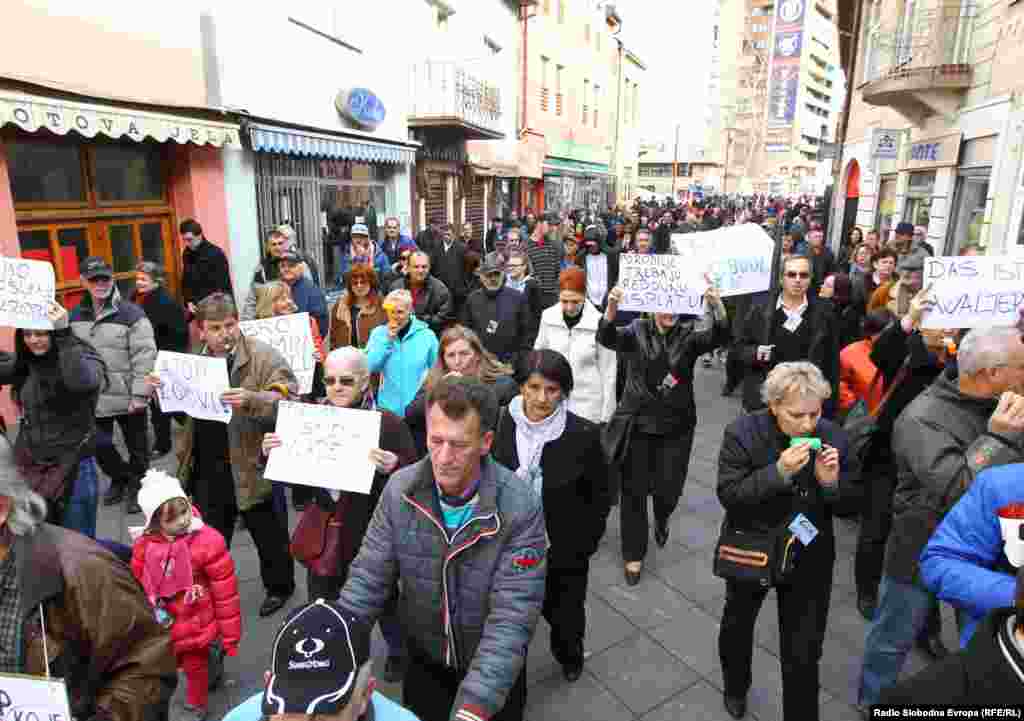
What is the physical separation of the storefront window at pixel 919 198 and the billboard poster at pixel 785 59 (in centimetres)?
2126

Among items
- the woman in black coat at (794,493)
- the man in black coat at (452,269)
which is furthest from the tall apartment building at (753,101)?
the woman in black coat at (794,493)

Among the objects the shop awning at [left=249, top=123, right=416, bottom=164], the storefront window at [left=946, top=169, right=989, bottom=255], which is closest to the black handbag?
the shop awning at [left=249, top=123, right=416, bottom=164]

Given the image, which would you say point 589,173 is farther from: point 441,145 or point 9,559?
point 9,559

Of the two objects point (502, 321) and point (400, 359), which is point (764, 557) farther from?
point (502, 321)

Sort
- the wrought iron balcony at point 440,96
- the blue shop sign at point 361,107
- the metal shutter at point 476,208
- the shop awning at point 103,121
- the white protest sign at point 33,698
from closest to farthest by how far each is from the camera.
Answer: the white protest sign at point 33,698 < the shop awning at point 103,121 < the blue shop sign at point 361,107 < the wrought iron balcony at point 440,96 < the metal shutter at point 476,208

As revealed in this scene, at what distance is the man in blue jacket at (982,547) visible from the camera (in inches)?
83.3

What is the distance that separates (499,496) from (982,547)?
5.34ft

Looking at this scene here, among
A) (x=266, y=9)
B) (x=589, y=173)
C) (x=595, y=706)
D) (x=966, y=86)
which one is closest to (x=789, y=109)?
(x=589, y=173)

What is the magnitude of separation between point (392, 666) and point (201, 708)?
944 mm

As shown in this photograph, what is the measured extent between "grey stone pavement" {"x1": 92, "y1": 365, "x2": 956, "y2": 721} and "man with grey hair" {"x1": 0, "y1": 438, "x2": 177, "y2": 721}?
5.83 feet

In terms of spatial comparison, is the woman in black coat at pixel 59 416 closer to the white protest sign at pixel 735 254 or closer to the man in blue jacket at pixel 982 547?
the white protest sign at pixel 735 254

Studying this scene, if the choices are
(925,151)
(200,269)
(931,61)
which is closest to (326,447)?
(200,269)

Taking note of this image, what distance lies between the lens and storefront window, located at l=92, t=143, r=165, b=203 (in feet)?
26.2

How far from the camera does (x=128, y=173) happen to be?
27.5ft
